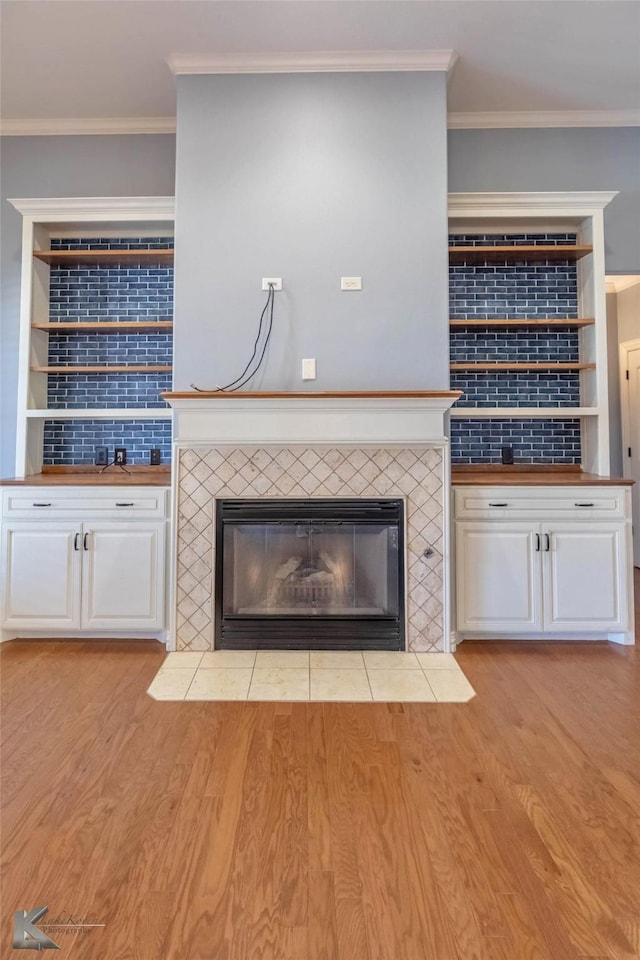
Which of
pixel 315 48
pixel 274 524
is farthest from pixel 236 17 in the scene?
pixel 274 524

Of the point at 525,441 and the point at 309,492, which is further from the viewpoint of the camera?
the point at 525,441

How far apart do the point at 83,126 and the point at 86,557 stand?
9.52 ft

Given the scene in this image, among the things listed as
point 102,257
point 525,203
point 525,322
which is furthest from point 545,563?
point 102,257

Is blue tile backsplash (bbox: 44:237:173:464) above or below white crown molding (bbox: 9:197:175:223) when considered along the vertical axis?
below

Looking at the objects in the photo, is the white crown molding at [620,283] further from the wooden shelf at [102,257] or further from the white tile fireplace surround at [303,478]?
the wooden shelf at [102,257]

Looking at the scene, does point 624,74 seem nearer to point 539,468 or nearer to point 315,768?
point 539,468

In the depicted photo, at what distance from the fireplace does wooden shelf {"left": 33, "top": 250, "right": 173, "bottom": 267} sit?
1727 mm

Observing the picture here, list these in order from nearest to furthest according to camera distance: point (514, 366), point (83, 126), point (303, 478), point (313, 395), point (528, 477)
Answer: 1. point (313, 395)
2. point (303, 478)
3. point (528, 477)
4. point (514, 366)
5. point (83, 126)

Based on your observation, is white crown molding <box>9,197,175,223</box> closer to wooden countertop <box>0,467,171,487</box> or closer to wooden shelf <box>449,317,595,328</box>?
wooden countertop <box>0,467,171,487</box>

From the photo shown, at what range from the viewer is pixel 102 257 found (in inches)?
132

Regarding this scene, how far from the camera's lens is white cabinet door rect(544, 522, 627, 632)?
2.86 m

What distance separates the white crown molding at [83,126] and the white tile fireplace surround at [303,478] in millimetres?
2090

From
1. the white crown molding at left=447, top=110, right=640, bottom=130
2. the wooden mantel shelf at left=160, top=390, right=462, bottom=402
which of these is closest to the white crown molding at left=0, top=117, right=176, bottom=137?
the white crown molding at left=447, top=110, right=640, bottom=130

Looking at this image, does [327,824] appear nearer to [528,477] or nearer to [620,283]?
[528,477]
